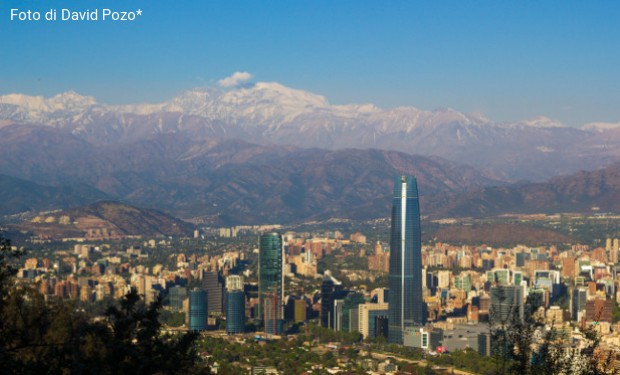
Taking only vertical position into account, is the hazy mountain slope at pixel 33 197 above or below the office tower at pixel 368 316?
above

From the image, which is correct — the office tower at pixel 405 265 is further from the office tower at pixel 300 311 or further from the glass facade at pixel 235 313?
the glass facade at pixel 235 313

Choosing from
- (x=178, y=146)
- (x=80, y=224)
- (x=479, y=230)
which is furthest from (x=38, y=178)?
(x=479, y=230)

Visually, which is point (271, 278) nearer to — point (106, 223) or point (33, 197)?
point (106, 223)

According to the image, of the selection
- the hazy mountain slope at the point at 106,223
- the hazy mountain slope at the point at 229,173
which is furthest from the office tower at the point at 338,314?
the hazy mountain slope at the point at 229,173

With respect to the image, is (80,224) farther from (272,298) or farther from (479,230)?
(272,298)

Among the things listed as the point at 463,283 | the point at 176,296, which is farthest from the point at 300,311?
the point at 463,283
